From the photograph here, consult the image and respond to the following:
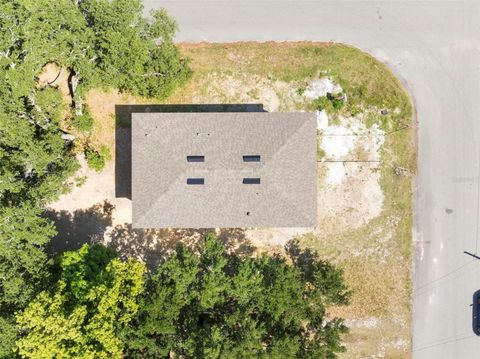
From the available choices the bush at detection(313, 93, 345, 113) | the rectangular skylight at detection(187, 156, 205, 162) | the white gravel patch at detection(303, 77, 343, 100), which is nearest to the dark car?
the bush at detection(313, 93, 345, 113)

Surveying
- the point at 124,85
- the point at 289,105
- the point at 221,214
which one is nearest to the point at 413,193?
the point at 289,105

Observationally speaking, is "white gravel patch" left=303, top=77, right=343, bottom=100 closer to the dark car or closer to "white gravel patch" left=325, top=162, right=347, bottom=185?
"white gravel patch" left=325, top=162, right=347, bottom=185

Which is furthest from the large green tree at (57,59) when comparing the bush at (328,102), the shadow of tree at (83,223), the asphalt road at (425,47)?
the bush at (328,102)

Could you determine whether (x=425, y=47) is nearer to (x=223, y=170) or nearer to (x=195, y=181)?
(x=223, y=170)

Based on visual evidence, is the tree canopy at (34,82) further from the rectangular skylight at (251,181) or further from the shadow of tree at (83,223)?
the rectangular skylight at (251,181)

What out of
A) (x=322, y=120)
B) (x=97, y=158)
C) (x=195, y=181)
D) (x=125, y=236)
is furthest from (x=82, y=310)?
(x=322, y=120)

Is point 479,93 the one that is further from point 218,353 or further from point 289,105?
point 218,353
